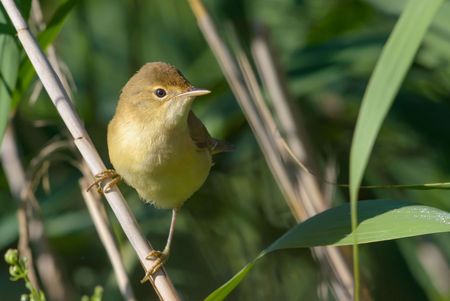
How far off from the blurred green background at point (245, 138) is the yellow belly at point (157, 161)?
0.82 meters

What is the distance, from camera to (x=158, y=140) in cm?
245

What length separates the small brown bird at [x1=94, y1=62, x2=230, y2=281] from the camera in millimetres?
2441

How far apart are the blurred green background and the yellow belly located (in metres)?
0.82

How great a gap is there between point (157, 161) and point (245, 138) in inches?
48.0

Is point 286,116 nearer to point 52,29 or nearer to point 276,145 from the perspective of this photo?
point 276,145

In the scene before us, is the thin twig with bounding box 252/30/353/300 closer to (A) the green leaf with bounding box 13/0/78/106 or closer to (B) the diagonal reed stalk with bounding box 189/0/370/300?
(B) the diagonal reed stalk with bounding box 189/0/370/300

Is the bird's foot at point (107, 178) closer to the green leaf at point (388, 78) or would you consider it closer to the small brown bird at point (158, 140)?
the small brown bird at point (158, 140)

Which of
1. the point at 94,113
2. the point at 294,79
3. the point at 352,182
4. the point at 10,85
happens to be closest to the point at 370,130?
the point at 352,182

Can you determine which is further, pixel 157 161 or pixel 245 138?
pixel 245 138

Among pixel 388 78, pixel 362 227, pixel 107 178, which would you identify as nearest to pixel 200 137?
pixel 107 178

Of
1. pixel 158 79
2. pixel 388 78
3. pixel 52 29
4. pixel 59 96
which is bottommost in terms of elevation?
pixel 388 78

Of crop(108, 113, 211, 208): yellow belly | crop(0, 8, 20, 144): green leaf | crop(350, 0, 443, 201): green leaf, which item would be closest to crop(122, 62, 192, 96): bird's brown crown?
crop(108, 113, 211, 208): yellow belly

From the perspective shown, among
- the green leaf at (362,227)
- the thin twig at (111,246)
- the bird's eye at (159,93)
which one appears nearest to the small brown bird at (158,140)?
the bird's eye at (159,93)

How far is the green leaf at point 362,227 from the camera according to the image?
1.71 metres
